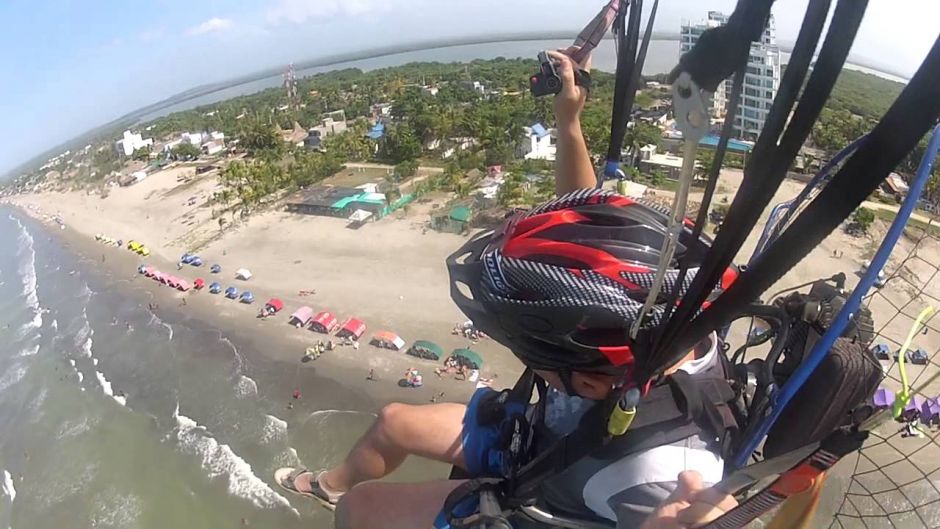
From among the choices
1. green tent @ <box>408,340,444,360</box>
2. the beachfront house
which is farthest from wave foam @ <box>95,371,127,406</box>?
the beachfront house

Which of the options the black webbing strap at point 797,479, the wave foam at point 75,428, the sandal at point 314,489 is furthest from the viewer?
the wave foam at point 75,428

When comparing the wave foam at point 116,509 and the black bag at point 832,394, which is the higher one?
the black bag at point 832,394

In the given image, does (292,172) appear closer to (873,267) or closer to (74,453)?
(74,453)

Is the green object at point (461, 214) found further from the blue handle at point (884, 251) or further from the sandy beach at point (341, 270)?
the blue handle at point (884, 251)

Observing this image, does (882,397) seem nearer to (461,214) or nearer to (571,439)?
(571,439)

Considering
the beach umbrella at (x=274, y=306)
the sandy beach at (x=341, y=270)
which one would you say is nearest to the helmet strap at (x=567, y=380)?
the sandy beach at (x=341, y=270)

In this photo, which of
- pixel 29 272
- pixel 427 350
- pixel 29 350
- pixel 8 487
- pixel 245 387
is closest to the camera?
pixel 8 487

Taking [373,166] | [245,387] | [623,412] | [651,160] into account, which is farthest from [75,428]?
[373,166]
